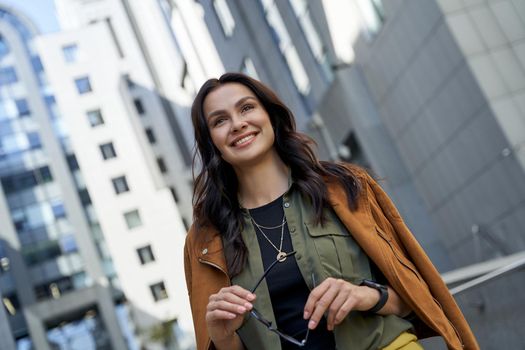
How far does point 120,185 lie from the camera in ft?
181

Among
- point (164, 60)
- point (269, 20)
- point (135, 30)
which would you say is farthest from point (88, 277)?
point (269, 20)

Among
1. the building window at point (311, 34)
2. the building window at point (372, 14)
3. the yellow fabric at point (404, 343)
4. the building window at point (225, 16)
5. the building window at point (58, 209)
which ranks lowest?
the yellow fabric at point (404, 343)

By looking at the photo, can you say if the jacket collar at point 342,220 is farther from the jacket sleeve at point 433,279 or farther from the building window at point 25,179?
the building window at point 25,179

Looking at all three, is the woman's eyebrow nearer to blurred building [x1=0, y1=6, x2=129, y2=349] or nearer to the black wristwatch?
the black wristwatch

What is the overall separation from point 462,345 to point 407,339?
25 cm

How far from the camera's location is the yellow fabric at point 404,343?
2038 mm

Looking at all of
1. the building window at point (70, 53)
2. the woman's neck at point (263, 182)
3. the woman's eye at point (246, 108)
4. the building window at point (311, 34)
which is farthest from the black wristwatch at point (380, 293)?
the building window at point (70, 53)

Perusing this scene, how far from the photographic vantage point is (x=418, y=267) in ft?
7.31

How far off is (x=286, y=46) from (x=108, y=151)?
112 feet

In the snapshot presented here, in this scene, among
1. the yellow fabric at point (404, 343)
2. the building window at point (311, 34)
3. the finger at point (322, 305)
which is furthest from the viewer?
the building window at point (311, 34)

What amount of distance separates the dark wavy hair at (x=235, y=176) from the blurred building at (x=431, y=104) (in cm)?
1275

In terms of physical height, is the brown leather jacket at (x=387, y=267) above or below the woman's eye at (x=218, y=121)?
below

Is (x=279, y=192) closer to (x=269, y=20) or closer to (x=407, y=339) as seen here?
(x=407, y=339)

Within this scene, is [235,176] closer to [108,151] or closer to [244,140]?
[244,140]
